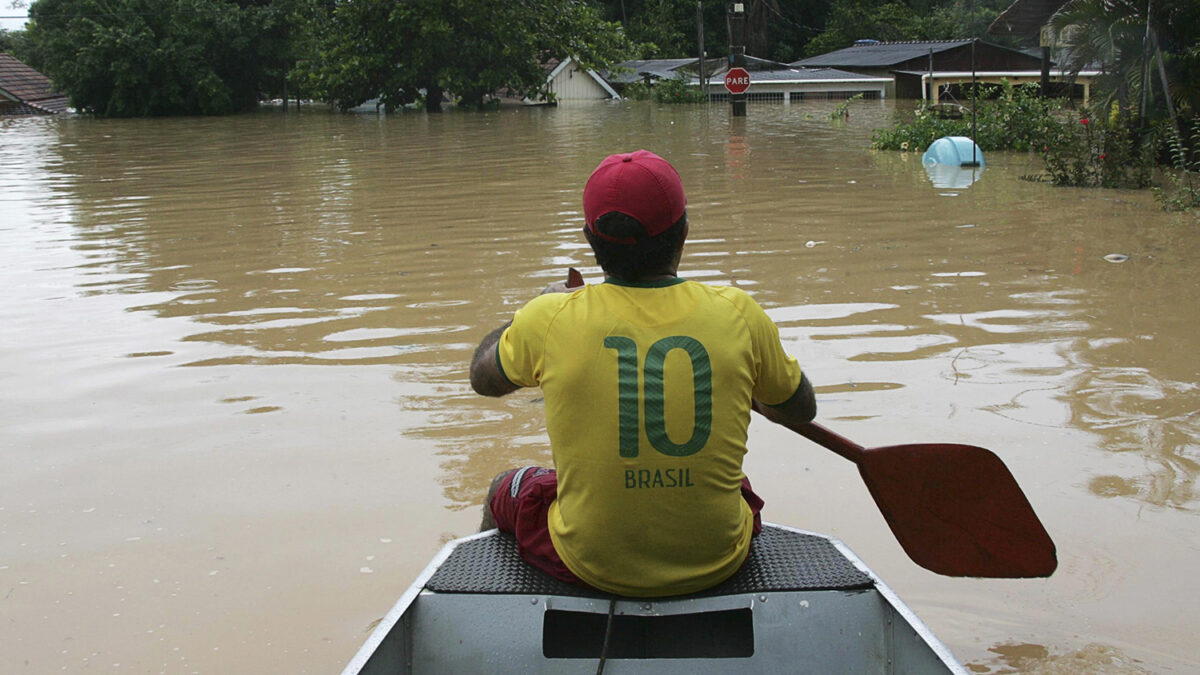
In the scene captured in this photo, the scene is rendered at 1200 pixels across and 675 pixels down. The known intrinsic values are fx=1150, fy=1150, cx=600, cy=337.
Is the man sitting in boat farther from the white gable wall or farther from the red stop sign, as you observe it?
the white gable wall

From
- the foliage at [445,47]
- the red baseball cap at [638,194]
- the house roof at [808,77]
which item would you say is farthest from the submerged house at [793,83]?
the red baseball cap at [638,194]

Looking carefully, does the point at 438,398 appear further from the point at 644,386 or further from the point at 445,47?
the point at 445,47

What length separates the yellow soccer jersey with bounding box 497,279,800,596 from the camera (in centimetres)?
243

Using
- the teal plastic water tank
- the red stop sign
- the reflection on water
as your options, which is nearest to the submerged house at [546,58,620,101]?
the red stop sign

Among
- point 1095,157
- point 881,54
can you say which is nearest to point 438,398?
point 1095,157

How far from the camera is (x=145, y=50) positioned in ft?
118

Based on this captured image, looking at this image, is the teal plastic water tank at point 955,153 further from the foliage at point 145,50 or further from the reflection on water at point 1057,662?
the foliage at point 145,50

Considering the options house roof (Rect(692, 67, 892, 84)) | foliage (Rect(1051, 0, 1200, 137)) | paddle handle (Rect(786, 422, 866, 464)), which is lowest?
paddle handle (Rect(786, 422, 866, 464))

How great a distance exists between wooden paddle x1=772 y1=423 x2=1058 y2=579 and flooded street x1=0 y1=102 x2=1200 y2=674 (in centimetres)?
36

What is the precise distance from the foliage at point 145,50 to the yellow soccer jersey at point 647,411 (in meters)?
36.4

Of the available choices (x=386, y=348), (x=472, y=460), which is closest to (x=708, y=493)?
(x=472, y=460)

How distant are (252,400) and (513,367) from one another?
11.2ft

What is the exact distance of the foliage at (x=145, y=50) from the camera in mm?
36031

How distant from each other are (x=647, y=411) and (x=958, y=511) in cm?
115
